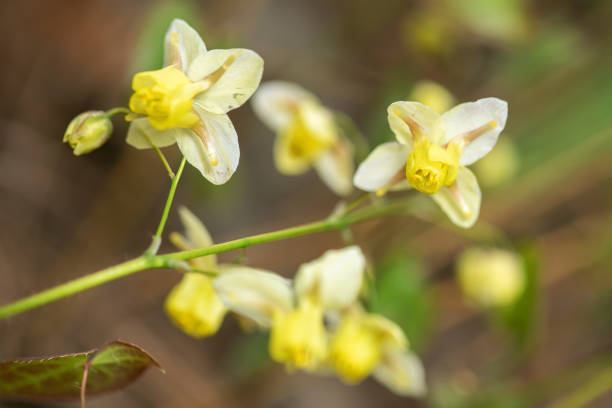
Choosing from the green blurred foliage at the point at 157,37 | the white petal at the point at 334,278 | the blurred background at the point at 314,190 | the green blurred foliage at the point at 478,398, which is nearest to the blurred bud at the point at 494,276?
the blurred background at the point at 314,190

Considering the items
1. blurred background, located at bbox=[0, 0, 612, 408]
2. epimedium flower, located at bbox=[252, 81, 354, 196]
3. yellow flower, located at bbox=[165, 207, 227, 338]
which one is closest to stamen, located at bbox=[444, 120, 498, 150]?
yellow flower, located at bbox=[165, 207, 227, 338]

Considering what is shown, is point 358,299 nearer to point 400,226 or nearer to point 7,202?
point 400,226

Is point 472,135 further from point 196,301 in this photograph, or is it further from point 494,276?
point 494,276

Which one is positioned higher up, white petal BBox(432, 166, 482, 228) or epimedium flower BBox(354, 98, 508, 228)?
epimedium flower BBox(354, 98, 508, 228)

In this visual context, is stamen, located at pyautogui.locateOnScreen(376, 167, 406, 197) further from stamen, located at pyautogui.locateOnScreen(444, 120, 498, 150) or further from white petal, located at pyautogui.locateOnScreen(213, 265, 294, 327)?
white petal, located at pyautogui.locateOnScreen(213, 265, 294, 327)

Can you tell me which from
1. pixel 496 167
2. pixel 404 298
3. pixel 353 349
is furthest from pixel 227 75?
pixel 496 167
